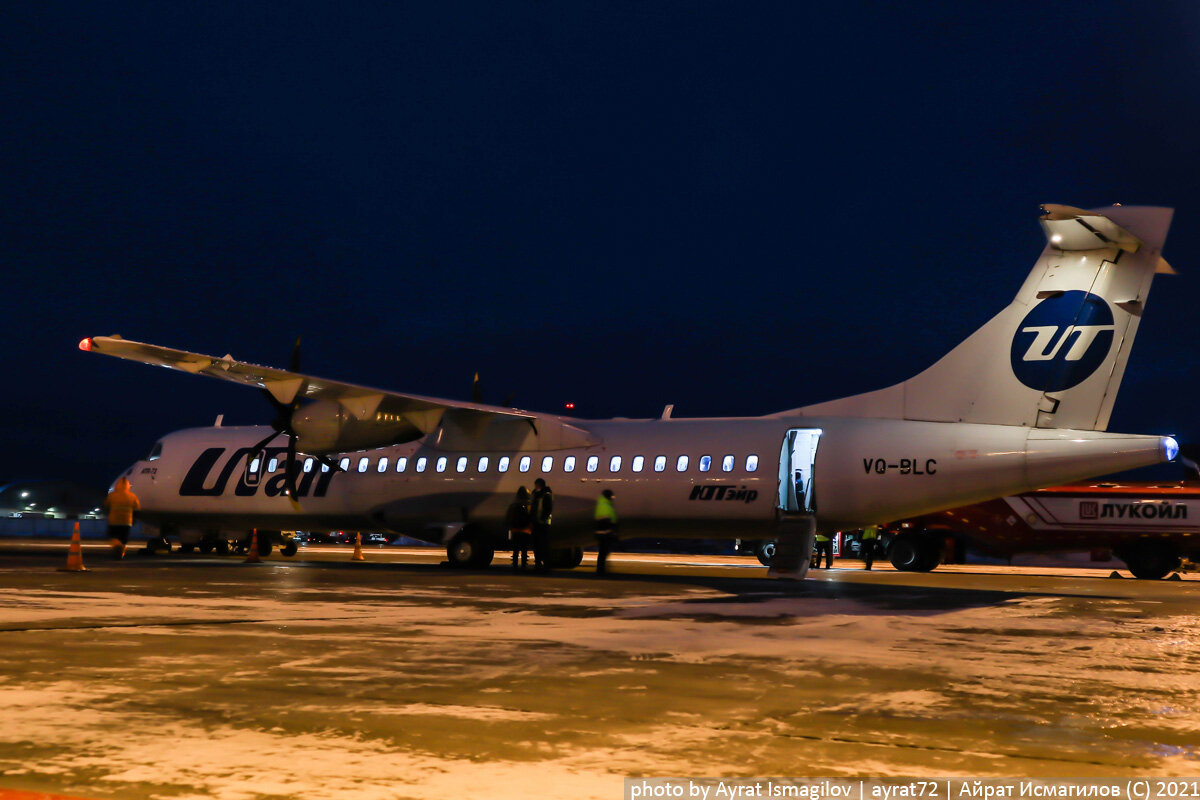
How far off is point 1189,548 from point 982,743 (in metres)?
22.9

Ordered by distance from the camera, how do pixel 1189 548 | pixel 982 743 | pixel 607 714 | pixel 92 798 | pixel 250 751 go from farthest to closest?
pixel 1189 548 → pixel 607 714 → pixel 982 743 → pixel 250 751 → pixel 92 798

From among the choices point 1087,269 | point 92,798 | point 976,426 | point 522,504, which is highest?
point 1087,269

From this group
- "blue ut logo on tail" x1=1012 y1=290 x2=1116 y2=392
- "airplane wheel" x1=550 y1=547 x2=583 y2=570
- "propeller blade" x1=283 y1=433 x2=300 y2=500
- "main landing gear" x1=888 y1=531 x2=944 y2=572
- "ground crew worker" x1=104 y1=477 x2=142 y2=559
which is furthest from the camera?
"main landing gear" x1=888 y1=531 x2=944 y2=572

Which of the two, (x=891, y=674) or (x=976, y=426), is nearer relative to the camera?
(x=891, y=674)

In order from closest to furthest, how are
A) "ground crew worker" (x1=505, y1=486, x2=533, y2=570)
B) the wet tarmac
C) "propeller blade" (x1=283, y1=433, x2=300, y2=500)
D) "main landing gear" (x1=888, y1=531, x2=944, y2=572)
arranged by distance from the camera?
the wet tarmac < "ground crew worker" (x1=505, y1=486, x2=533, y2=570) < "propeller blade" (x1=283, y1=433, x2=300, y2=500) < "main landing gear" (x1=888, y1=531, x2=944, y2=572)

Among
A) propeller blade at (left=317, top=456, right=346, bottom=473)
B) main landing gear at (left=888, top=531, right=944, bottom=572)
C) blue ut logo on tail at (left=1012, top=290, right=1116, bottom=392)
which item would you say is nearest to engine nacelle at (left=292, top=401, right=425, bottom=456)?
propeller blade at (left=317, top=456, right=346, bottom=473)

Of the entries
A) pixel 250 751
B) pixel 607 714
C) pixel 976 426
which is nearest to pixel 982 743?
pixel 607 714

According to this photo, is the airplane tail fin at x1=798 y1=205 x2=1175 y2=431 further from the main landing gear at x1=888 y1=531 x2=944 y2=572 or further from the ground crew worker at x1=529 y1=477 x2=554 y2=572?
the main landing gear at x1=888 y1=531 x2=944 y2=572

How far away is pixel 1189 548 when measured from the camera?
80.3ft

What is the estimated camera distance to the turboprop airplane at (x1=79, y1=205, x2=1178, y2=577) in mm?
15461

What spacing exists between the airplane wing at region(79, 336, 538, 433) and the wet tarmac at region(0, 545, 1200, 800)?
700 centimetres

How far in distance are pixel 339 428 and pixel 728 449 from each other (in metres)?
8.08

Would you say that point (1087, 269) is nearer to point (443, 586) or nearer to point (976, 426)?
point (976, 426)

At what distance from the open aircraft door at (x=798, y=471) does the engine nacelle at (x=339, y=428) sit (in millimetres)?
7947
